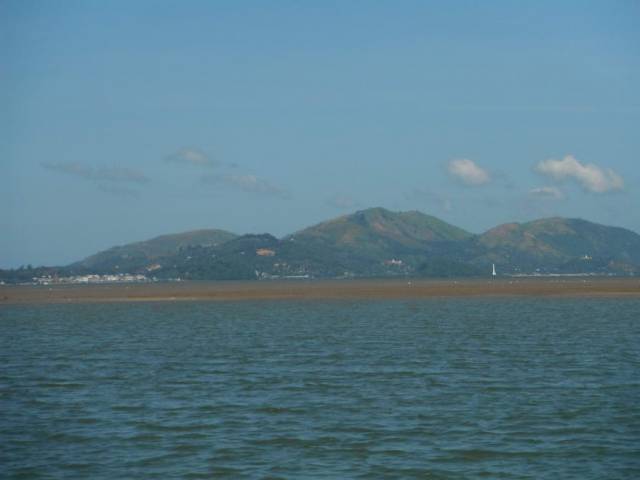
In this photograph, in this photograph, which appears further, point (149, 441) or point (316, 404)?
point (316, 404)

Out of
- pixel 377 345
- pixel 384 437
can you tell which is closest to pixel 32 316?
pixel 377 345

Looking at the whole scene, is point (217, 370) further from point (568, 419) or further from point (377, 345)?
point (568, 419)

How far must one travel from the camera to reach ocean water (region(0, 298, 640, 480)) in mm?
26578

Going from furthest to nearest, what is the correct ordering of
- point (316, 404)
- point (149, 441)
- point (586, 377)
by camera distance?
point (586, 377)
point (316, 404)
point (149, 441)

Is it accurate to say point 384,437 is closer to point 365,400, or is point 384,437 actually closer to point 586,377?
point 365,400

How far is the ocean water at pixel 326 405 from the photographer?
2658cm

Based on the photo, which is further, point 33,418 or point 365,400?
point 365,400

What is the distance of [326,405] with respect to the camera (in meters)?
35.7

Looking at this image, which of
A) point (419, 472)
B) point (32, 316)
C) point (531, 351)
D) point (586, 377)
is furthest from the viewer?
point (32, 316)

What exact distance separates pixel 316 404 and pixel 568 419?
9.66m

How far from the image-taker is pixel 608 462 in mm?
26156

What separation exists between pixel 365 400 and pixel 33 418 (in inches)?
500

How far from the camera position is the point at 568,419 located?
32031 millimetres

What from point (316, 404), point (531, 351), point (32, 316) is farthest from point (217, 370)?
point (32, 316)
